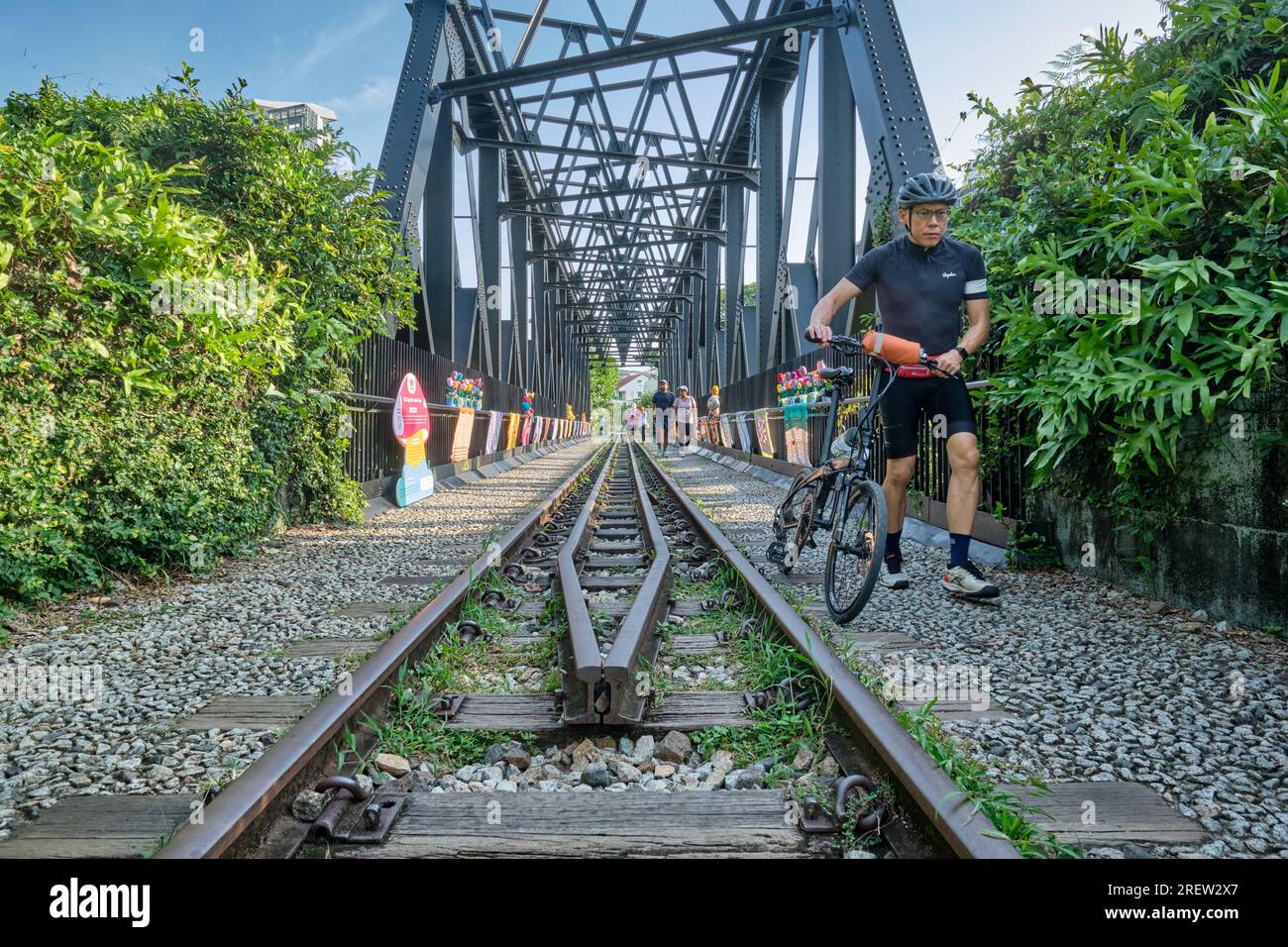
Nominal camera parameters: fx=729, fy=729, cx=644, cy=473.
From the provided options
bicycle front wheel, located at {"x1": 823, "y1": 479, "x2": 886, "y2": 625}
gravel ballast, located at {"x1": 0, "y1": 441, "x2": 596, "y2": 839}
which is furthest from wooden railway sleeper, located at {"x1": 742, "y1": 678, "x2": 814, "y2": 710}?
gravel ballast, located at {"x1": 0, "y1": 441, "x2": 596, "y2": 839}

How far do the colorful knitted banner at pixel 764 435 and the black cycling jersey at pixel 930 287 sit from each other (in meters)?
9.26

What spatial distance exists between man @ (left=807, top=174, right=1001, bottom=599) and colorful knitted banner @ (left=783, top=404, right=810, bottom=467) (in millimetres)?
5829

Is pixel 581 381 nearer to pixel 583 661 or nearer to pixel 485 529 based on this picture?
pixel 485 529

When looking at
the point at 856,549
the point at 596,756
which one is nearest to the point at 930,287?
the point at 856,549

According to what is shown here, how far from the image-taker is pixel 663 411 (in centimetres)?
2069

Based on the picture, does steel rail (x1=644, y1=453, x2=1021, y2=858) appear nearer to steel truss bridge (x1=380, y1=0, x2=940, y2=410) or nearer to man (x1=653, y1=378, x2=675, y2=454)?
steel truss bridge (x1=380, y1=0, x2=940, y2=410)

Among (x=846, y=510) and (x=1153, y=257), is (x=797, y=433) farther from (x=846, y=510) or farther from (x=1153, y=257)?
(x=1153, y=257)

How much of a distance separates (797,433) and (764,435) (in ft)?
9.90

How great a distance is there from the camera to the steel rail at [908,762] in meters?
1.35

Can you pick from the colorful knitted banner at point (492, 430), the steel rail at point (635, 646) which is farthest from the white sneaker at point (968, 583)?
the colorful knitted banner at point (492, 430)

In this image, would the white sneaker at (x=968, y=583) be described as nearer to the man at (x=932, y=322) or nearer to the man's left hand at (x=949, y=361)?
the man at (x=932, y=322)

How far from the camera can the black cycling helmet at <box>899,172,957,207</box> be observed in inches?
137
